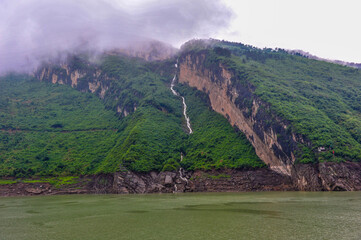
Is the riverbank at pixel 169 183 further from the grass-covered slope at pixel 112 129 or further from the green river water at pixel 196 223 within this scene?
the green river water at pixel 196 223

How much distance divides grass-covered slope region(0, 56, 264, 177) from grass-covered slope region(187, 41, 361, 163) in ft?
50.1

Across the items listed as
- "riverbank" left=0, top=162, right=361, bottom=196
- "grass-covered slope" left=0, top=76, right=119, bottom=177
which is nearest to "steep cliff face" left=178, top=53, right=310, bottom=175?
"riverbank" left=0, top=162, right=361, bottom=196

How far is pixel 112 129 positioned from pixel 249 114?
51723mm

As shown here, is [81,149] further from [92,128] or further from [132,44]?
[132,44]

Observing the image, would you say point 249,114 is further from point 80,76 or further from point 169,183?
point 80,76

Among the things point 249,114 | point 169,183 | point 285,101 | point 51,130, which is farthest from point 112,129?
point 285,101

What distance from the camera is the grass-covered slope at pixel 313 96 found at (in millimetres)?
70688

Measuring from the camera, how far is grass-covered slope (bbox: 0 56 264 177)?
8612 cm

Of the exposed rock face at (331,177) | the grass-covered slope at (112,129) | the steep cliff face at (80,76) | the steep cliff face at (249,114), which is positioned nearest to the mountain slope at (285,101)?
the steep cliff face at (249,114)

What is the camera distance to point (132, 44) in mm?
180625

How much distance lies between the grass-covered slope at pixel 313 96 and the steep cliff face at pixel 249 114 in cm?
226

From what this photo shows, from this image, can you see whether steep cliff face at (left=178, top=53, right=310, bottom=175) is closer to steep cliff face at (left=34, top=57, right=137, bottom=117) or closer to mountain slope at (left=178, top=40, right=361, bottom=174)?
mountain slope at (left=178, top=40, right=361, bottom=174)

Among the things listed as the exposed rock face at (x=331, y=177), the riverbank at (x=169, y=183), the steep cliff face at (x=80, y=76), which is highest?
the steep cliff face at (x=80, y=76)

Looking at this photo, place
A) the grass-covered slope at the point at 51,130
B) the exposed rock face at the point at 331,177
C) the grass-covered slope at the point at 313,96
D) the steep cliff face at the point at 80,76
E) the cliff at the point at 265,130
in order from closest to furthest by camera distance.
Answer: the exposed rock face at the point at 331,177 → the cliff at the point at 265,130 → the grass-covered slope at the point at 313,96 → the grass-covered slope at the point at 51,130 → the steep cliff face at the point at 80,76
